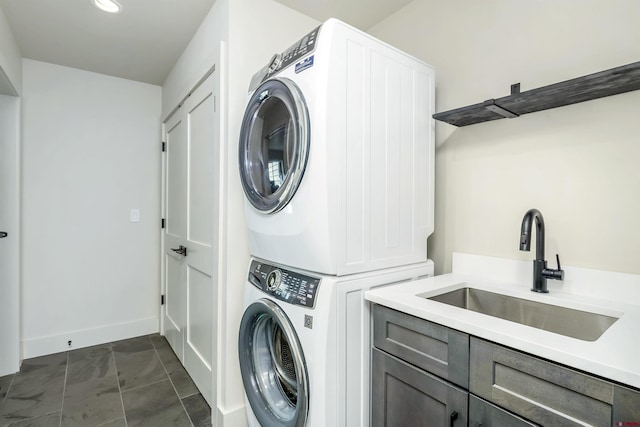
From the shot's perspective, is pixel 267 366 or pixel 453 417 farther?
pixel 267 366

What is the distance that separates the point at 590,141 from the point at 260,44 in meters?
1.61

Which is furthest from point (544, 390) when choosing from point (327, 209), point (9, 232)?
point (9, 232)

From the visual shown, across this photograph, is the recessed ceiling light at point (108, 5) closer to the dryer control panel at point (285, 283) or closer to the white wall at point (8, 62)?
the white wall at point (8, 62)

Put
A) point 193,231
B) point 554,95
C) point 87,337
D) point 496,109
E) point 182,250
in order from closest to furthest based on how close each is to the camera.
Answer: point 554,95 → point 496,109 → point 193,231 → point 182,250 → point 87,337

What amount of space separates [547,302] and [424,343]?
0.54 m

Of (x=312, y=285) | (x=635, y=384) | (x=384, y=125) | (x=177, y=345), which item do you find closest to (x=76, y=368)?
(x=177, y=345)

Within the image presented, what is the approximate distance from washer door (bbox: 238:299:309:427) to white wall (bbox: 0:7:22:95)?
7.15 feet

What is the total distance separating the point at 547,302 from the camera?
1.22m

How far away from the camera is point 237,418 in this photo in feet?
5.57

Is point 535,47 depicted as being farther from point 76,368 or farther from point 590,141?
point 76,368

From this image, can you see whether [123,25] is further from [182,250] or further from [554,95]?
[554,95]

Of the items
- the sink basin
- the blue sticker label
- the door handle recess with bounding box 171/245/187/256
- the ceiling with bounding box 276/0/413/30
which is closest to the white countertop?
the sink basin

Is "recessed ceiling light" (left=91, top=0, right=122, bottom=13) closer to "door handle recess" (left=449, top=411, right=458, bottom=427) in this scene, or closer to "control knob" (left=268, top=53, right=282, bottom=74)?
"control knob" (left=268, top=53, right=282, bottom=74)

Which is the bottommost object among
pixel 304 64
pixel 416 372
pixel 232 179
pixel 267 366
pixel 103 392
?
pixel 103 392
